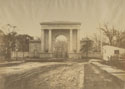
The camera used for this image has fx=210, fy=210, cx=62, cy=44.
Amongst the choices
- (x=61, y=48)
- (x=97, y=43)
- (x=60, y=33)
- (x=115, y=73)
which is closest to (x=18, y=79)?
(x=61, y=48)

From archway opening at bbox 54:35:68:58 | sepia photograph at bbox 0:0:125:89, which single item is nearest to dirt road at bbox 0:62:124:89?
sepia photograph at bbox 0:0:125:89

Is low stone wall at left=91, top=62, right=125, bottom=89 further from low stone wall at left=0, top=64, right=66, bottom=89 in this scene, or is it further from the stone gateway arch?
low stone wall at left=0, top=64, right=66, bottom=89

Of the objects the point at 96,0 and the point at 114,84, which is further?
the point at 96,0

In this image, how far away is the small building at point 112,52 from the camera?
2.50m

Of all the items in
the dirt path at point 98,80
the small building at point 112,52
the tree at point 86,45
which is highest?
the tree at point 86,45

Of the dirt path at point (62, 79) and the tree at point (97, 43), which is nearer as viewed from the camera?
the dirt path at point (62, 79)

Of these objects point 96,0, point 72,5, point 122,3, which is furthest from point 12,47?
point 122,3

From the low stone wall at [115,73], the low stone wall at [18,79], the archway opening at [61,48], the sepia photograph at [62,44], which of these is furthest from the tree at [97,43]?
the low stone wall at [18,79]

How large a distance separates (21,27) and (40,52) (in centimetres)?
38

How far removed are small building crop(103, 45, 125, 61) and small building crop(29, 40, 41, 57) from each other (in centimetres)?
79

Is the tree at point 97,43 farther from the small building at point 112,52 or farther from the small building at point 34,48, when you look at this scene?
the small building at point 34,48

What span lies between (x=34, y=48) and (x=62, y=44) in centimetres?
34

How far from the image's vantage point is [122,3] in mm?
2574

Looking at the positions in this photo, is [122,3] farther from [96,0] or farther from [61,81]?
[61,81]
